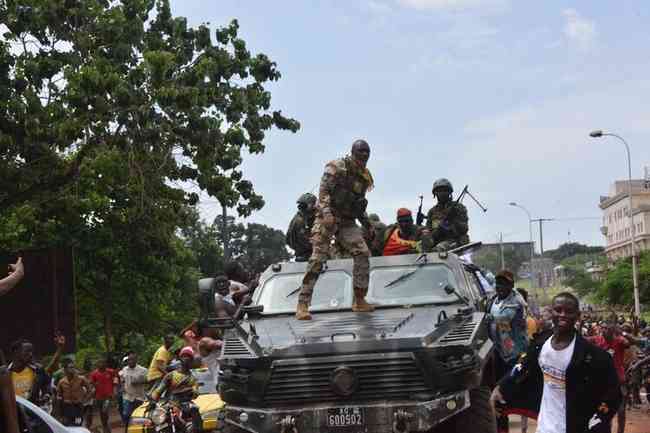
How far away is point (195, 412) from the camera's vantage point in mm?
11719

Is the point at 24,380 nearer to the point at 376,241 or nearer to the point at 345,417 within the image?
the point at 376,241

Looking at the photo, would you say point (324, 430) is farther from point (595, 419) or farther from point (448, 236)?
point (448, 236)

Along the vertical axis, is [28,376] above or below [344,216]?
below

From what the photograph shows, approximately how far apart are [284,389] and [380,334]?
806mm

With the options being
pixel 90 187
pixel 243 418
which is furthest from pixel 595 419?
pixel 90 187

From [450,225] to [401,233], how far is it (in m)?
0.55

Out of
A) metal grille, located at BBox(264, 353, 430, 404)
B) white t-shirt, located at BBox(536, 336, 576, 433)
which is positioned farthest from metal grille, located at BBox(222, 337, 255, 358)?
white t-shirt, located at BBox(536, 336, 576, 433)

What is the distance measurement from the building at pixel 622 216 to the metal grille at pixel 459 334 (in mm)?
113802

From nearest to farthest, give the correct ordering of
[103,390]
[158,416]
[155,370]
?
[158,416] → [155,370] → [103,390]

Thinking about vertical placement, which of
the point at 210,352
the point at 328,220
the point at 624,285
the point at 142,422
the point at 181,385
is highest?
the point at 624,285

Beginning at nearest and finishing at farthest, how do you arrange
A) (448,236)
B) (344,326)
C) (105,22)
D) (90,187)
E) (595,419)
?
(595,419)
(344,326)
(448,236)
(105,22)
(90,187)

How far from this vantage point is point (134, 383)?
20531 millimetres

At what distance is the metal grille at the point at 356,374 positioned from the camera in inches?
332

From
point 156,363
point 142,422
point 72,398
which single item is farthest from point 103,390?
point 142,422
